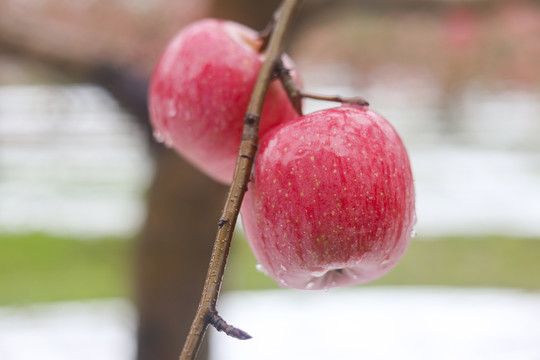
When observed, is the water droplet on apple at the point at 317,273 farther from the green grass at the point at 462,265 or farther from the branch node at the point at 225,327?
the green grass at the point at 462,265

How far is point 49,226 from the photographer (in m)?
6.11

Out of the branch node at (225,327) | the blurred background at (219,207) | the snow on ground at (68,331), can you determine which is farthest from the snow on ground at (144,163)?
the branch node at (225,327)

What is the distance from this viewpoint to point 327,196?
1.92 ft

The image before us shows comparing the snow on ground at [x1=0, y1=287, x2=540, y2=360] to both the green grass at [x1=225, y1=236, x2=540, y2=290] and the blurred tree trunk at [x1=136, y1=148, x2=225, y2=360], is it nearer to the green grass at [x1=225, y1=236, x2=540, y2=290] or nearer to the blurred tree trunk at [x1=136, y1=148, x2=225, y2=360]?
the green grass at [x1=225, y1=236, x2=540, y2=290]

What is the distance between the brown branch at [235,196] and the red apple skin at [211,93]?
3.2 inches

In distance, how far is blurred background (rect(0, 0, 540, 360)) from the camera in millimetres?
2047

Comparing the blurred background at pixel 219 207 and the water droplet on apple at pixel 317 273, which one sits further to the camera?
the blurred background at pixel 219 207

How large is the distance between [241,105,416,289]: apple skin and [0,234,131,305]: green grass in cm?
369

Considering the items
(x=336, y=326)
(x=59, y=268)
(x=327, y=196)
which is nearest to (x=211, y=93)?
(x=327, y=196)

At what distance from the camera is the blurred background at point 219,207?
2047 millimetres

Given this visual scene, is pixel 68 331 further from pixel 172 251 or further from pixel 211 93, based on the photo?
pixel 211 93

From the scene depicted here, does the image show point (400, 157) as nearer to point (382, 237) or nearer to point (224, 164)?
point (382, 237)

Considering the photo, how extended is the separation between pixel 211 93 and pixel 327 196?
203 mm

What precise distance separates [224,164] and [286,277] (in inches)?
6.9
